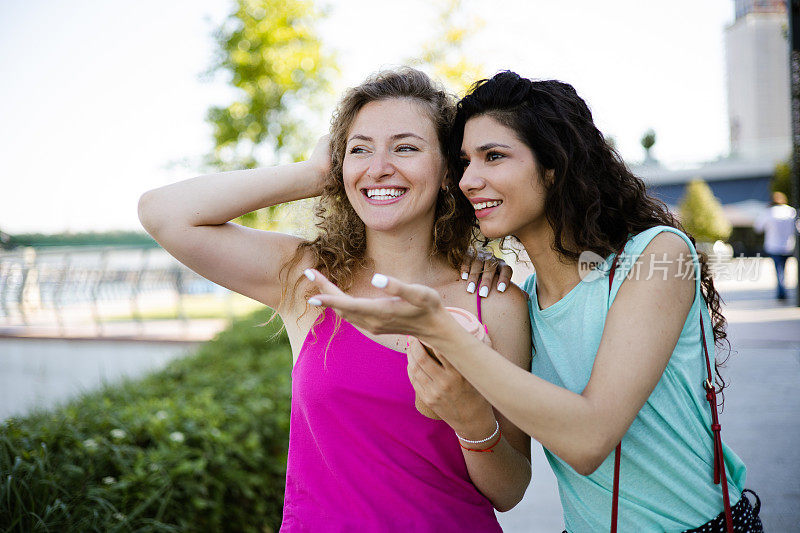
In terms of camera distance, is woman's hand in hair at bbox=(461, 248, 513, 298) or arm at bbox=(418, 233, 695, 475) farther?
woman's hand in hair at bbox=(461, 248, 513, 298)

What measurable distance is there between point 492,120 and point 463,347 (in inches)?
33.1

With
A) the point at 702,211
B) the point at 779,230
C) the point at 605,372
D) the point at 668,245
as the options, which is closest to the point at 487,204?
the point at 668,245

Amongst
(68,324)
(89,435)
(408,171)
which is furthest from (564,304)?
(68,324)

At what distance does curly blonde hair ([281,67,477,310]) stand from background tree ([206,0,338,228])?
29.7ft

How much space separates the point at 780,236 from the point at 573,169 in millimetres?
9789

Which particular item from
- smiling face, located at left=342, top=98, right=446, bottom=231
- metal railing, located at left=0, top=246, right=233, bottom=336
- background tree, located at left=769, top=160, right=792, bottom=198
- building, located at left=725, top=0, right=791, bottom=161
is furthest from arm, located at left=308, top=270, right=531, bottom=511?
background tree, located at left=769, top=160, right=792, bottom=198

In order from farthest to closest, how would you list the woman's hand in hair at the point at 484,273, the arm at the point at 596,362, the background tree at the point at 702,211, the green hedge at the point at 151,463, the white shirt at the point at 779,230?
1. the background tree at the point at 702,211
2. the white shirt at the point at 779,230
3. the green hedge at the point at 151,463
4. the woman's hand in hair at the point at 484,273
5. the arm at the point at 596,362

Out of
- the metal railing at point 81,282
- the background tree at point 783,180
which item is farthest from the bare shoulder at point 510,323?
the background tree at point 783,180

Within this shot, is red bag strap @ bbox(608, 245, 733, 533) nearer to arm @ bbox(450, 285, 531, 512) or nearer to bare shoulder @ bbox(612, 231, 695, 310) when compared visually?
bare shoulder @ bbox(612, 231, 695, 310)

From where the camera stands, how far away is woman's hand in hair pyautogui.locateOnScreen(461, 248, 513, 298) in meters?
2.05

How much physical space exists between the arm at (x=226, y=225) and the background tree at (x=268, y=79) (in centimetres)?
918

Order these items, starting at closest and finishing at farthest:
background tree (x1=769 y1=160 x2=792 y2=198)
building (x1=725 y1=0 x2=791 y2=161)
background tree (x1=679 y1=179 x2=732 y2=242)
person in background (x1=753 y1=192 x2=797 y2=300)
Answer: person in background (x1=753 y1=192 x2=797 y2=300)
background tree (x1=769 y1=160 x2=792 y2=198)
background tree (x1=679 y1=179 x2=732 y2=242)
building (x1=725 y1=0 x2=791 y2=161)

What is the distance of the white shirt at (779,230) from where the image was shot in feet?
31.2

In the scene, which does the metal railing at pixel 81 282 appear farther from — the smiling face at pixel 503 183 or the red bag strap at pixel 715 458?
the red bag strap at pixel 715 458
